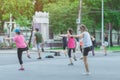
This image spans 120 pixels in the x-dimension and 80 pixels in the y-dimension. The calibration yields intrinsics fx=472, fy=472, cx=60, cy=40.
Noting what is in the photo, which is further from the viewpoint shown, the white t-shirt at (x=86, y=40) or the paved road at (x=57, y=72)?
the white t-shirt at (x=86, y=40)

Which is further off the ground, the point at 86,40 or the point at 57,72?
the point at 86,40

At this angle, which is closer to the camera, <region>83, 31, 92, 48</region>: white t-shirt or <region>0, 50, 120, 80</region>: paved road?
<region>0, 50, 120, 80</region>: paved road

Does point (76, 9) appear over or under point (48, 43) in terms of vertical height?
over

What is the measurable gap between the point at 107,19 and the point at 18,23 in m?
13.0

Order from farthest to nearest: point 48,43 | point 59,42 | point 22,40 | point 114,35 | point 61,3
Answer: point 114,35 < point 61,3 < point 59,42 < point 48,43 < point 22,40

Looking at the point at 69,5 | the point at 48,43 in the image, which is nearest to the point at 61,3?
the point at 69,5

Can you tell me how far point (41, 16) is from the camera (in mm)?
50406

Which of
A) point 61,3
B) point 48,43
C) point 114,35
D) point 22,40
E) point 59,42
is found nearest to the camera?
point 22,40

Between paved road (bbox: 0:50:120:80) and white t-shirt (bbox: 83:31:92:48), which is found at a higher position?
white t-shirt (bbox: 83:31:92:48)

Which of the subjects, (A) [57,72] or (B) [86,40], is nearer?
(B) [86,40]

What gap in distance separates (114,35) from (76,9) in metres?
36.1

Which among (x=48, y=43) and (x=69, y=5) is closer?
(x=48, y=43)

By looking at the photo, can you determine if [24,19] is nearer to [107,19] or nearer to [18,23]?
[18,23]

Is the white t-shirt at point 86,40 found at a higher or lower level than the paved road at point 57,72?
higher
